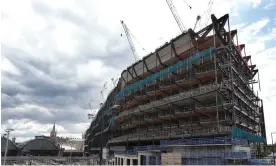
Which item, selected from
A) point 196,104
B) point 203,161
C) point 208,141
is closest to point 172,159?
point 203,161

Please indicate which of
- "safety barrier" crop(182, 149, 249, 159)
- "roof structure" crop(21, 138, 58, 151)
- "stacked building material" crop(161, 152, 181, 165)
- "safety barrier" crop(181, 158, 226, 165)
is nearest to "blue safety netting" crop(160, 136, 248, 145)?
"safety barrier" crop(182, 149, 249, 159)

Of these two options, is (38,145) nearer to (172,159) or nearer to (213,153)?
(172,159)

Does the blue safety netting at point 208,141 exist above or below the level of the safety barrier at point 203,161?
above

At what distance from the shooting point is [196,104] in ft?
167

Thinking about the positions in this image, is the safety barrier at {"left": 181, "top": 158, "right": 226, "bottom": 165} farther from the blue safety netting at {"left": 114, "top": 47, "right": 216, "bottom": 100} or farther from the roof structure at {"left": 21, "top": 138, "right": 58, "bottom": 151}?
the roof structure at {"left": 21, "top": 138, "right": 58, "bottom": 151}

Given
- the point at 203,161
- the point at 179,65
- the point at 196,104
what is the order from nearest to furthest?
the point at 203,161
the point at 196,104
the point at 179,65

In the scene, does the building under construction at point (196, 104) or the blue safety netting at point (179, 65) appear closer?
the building under construction at point (196, 104)

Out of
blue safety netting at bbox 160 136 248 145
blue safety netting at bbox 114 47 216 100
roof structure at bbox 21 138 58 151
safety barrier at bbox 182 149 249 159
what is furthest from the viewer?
roof structure at bbox 21 138 58 151

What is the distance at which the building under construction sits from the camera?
4216cm

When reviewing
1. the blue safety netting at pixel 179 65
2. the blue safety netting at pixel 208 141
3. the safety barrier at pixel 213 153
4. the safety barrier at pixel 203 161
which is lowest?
the safety barrier at pixel 203 161

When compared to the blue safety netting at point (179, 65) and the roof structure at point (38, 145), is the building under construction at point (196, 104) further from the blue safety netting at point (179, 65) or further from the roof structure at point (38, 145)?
the roof structure at point (38, 145)

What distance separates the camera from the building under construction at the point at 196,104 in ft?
138

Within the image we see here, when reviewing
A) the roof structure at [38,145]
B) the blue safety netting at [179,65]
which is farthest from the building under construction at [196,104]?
the roof structure at [38,145]

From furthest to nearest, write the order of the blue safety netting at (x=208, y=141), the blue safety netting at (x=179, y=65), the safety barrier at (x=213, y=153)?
1. the blue safety netting at (x=179, y=65)
2. the blue safety netting at (x=208, y=141)
3. the safety barrier at (x=213, y=153)
